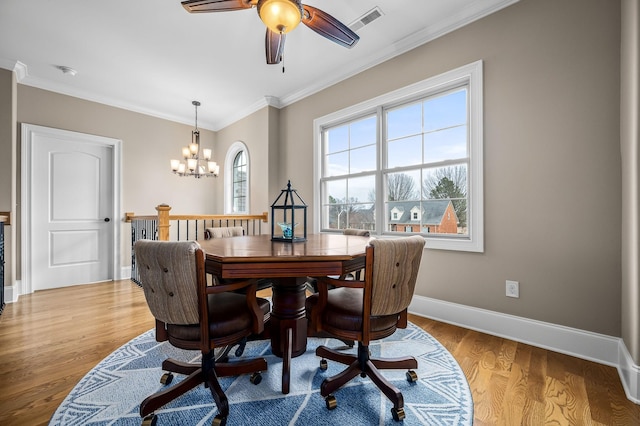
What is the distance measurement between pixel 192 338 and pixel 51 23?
11.1 feet

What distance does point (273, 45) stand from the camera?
6.73 feet

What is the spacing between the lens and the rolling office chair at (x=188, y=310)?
1.25 metres

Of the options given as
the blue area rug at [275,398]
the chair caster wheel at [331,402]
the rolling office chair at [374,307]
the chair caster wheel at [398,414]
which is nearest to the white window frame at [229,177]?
the blue area rug at [275,398]

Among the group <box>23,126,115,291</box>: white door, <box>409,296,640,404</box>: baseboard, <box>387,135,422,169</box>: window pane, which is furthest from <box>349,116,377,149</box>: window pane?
<box>23,126,115,291</box>: white door

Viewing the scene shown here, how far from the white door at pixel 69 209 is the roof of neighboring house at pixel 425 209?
4.32m

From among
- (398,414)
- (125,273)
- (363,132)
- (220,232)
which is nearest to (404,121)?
(363,132)

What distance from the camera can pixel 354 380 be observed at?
1.67m

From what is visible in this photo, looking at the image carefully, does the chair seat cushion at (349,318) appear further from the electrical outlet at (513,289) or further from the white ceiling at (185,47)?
the white ceiling at (185,47)

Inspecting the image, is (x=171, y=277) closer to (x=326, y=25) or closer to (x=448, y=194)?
(x=326, y=25)

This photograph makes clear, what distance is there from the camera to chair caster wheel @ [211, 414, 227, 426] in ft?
4.19

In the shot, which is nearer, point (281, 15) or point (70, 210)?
point (281, 15)

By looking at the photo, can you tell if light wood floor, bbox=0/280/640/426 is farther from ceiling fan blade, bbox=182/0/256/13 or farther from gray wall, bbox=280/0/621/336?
ceiling fan blade, bbox=182/0/256/13

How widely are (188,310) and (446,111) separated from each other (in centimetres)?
277

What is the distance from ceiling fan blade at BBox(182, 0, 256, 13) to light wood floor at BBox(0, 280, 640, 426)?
2388mm
